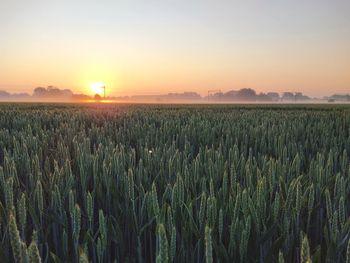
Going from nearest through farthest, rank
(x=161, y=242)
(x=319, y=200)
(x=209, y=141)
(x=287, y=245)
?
1. (x=161, y=242)
2. (x=287, y=245)
3. (x=319, y=200)
4. (x=209, y=141)

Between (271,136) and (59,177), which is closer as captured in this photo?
(59,177)

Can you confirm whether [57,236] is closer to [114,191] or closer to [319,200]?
[114,191]

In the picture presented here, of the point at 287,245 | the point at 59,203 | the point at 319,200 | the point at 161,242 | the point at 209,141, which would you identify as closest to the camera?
the point at 161,242

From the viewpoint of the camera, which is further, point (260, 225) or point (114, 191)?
point (114, 191)

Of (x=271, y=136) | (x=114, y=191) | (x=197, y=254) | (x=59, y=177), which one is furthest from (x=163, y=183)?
(x=271, y=136)

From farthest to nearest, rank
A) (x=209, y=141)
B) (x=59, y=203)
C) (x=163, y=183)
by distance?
(x=209, y=141)
(x=163, y=183)
(x=59, y=203)

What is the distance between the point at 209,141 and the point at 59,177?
2.14 metres

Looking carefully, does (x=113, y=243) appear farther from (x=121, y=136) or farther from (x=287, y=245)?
(x=121, y=136)

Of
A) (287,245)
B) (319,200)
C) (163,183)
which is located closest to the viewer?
(287,245)

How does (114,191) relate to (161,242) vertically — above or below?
below

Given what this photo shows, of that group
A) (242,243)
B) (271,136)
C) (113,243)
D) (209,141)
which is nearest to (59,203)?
(113,243)

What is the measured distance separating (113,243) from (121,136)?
99.1 inches

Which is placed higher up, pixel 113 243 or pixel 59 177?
pixel 59 177

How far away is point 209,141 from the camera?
136 inches
